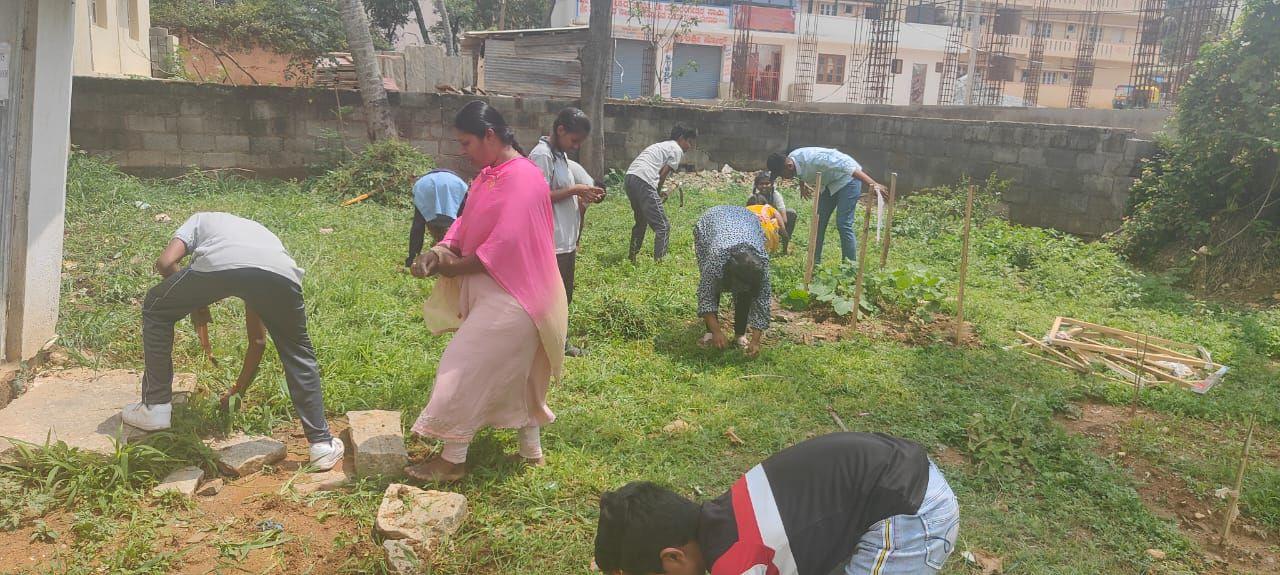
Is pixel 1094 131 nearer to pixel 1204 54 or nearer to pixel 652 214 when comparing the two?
pixel 1204 54

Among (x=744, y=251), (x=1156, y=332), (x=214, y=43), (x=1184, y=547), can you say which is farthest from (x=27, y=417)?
(x=214, y=43)

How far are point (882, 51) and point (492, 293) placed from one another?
2641 cm

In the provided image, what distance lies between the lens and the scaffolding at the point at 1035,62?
33.8 m

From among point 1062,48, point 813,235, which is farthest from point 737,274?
point 1062,48

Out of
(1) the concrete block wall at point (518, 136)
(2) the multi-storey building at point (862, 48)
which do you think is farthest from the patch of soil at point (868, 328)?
(2) the multi-storey building at point (862, 48)

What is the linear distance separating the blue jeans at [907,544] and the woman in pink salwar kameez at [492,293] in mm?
1791

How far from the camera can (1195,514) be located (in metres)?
3.81

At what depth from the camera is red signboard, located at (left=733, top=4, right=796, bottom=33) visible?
29984mm

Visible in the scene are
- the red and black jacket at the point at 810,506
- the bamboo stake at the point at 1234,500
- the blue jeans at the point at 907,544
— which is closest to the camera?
the red and black jacket at the point at 810,506

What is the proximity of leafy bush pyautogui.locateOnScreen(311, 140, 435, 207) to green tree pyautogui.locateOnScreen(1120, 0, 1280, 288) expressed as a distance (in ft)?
27.9

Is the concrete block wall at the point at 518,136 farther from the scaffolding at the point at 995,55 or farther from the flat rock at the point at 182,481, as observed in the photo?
the scaffolding at the point at 995,55

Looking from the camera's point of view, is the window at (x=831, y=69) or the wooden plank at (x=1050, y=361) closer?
the wooden plank at (x=1050, y=361)

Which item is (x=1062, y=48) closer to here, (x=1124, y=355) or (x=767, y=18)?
(x=767, y=18)

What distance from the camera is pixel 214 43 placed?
19.6m
